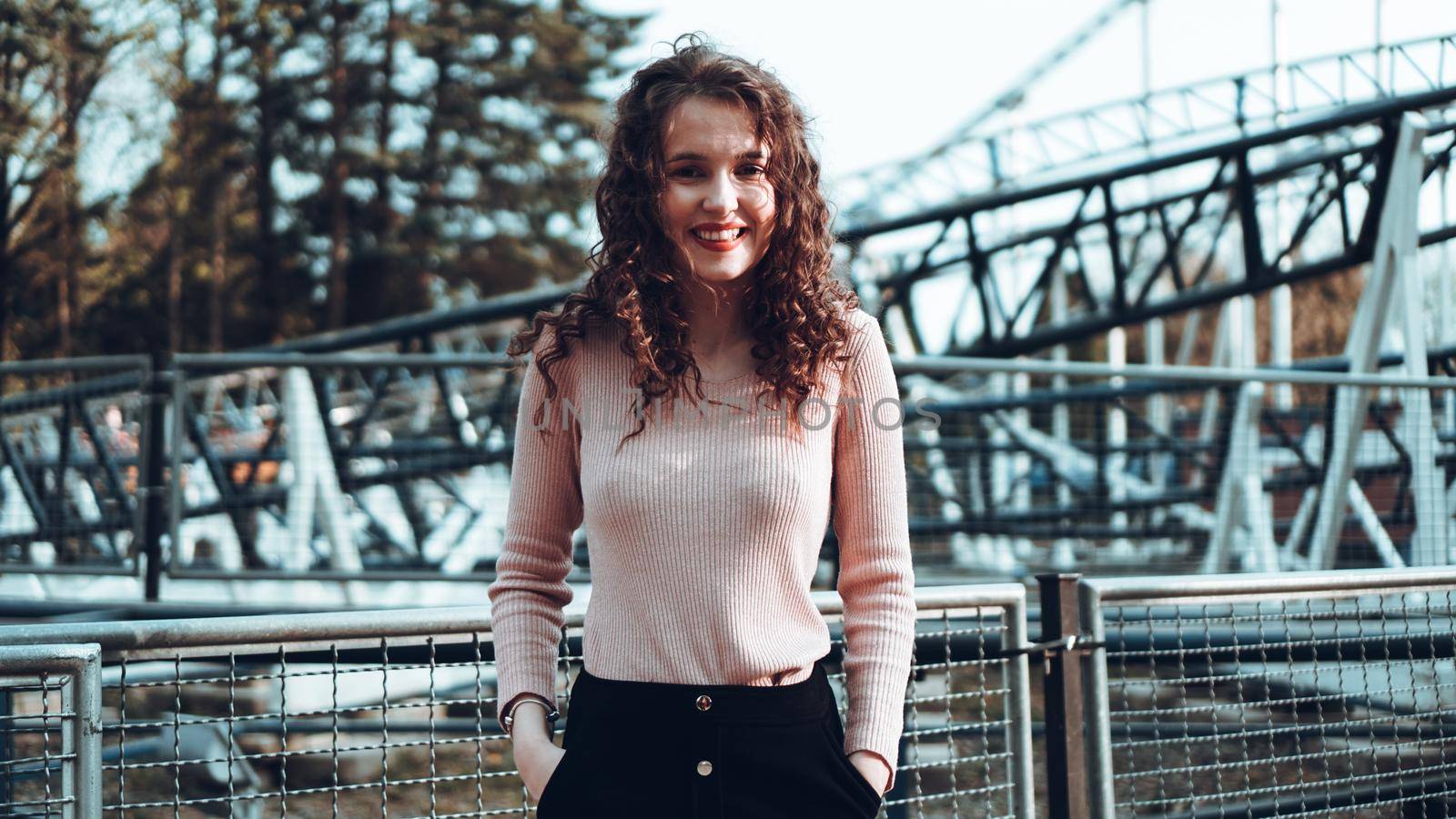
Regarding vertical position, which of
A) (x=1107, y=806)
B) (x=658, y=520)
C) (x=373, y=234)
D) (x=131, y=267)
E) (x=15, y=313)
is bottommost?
(x=1107, y=806)

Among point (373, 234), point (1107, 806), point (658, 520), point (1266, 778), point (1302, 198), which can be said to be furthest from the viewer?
point (373, 234)

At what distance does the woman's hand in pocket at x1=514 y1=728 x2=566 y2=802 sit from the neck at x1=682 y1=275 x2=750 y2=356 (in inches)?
22.5

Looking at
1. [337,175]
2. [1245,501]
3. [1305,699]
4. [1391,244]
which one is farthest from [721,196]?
[337,175]

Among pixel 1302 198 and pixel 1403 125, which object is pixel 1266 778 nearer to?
pixel 1403 125

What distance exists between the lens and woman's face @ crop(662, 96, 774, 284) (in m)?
1.73

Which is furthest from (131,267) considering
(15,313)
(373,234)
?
(373,234)

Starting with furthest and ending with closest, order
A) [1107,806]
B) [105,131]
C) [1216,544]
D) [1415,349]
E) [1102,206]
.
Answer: [105,131] < [1102,206] < [1415,349] < [1216,544] < [1107,806]

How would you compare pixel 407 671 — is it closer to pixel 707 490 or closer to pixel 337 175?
pixel 707 490

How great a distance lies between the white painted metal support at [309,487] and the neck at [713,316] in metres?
4.48

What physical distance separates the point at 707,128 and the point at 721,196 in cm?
10

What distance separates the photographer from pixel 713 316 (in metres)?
1.80

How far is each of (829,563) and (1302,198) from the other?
695 centimetres

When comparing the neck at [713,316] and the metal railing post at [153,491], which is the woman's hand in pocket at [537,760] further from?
the metal railing post at [153,491]

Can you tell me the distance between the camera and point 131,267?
25.5m
